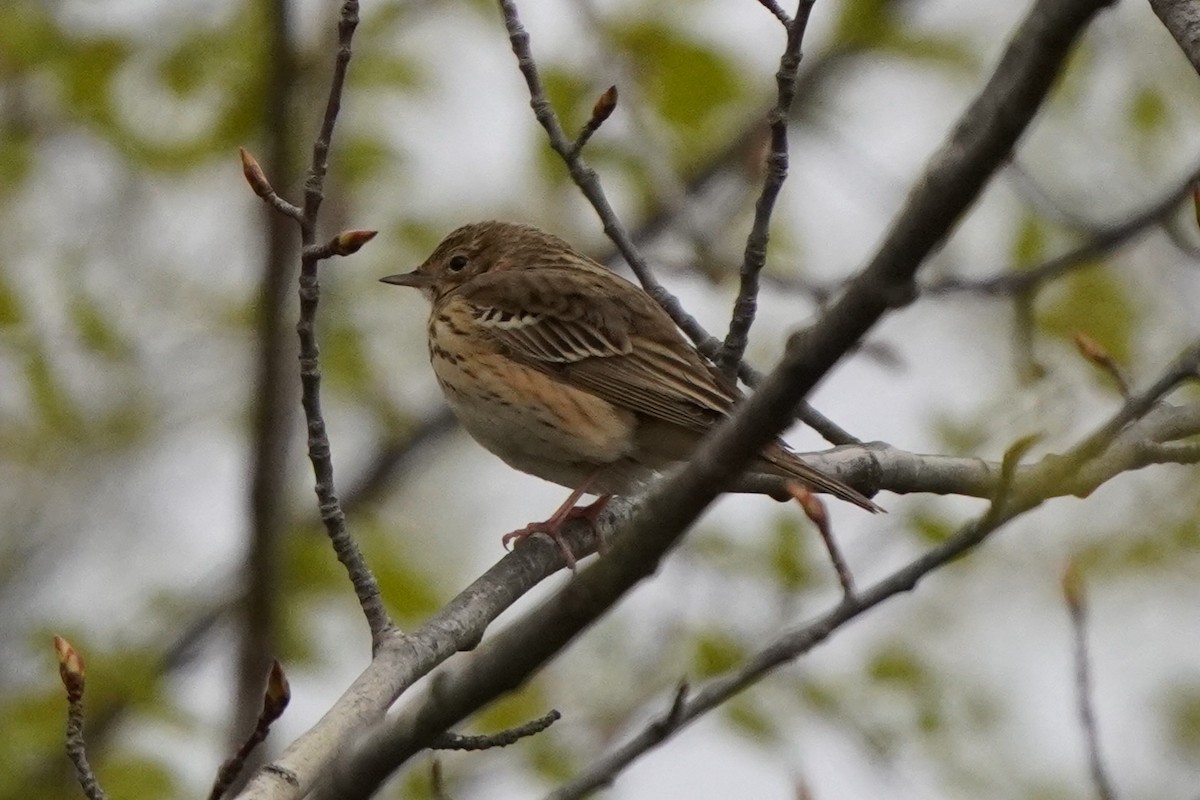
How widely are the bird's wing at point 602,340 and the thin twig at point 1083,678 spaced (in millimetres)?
1947

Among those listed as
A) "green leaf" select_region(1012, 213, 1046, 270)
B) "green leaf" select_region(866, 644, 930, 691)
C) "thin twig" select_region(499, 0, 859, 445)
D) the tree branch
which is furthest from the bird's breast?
"green leaf" select_region(1012, 213, 1046, 270)

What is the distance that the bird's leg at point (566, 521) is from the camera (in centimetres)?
675

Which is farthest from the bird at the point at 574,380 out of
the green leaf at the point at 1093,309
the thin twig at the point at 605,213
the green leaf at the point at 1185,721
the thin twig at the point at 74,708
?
the green leaf at the point at 1185,721

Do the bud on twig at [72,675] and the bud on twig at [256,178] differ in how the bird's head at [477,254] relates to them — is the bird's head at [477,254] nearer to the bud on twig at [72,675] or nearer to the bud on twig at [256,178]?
the bud on twig at [256,178]

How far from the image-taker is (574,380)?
26.8 feet

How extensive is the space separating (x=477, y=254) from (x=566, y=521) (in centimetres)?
328

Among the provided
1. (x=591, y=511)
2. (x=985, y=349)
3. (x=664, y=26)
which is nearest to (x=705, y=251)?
(x=591, y=511)

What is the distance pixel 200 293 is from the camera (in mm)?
13812

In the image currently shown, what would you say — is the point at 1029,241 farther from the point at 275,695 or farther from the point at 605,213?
the point at 275,695

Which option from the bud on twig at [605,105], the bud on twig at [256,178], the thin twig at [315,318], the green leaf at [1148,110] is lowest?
the thin twig at [315,318]

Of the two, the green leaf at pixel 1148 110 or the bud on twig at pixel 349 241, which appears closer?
the bud on twig at pixel 349 241

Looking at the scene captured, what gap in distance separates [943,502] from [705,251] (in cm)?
230

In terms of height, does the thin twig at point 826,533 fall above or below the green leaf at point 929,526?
below

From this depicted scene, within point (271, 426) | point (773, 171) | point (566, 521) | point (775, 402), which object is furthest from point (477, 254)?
Result: point (775, 402)
